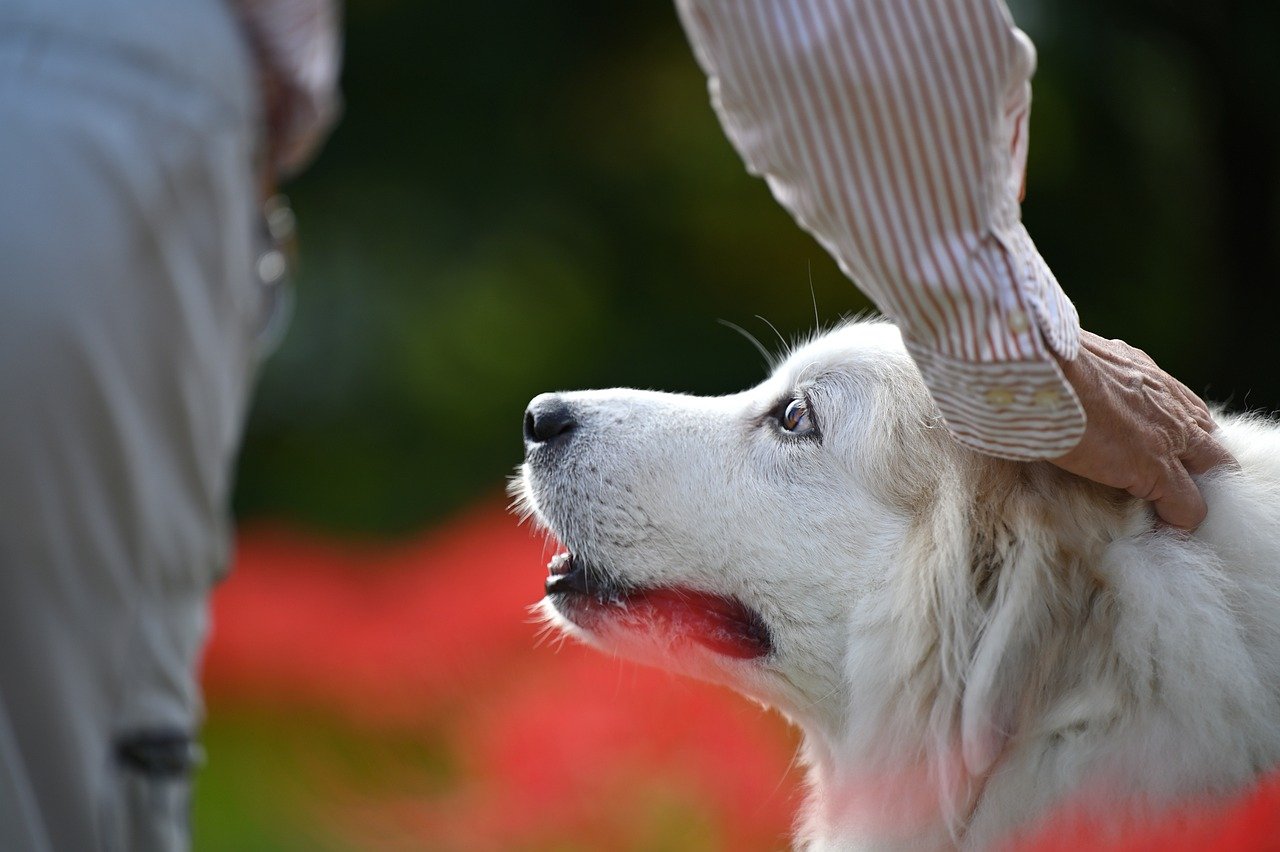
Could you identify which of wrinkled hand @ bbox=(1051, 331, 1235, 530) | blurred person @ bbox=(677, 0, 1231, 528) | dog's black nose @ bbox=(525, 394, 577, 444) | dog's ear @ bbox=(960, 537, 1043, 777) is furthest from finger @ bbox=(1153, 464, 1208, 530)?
dog's black nose @ bbox=(525, 394, 577, 444)

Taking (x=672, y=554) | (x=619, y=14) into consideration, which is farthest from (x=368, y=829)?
(x=619, y=14)

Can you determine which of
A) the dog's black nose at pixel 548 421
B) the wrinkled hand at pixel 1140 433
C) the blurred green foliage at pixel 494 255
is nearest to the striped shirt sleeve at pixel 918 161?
the wrinkled hand at pixel 1140 433

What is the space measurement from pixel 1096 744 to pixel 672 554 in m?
0.75

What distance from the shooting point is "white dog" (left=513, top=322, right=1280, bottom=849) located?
165cm

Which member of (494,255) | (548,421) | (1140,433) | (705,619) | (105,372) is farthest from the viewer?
(494,255)

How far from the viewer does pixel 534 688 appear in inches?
152

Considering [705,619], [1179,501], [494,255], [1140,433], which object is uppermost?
[1140,433]

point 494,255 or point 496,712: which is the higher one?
point 494,255

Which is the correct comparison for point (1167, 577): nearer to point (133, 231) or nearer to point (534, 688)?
point (133, 231)

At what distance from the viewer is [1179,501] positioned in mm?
1686

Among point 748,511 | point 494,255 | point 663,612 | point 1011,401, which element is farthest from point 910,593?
point 494,255

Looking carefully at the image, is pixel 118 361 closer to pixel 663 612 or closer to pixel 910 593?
pixel 663 612

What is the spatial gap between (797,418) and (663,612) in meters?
0.43

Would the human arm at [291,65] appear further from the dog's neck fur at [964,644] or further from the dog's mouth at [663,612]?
the dog's neck fur at [964,644]
